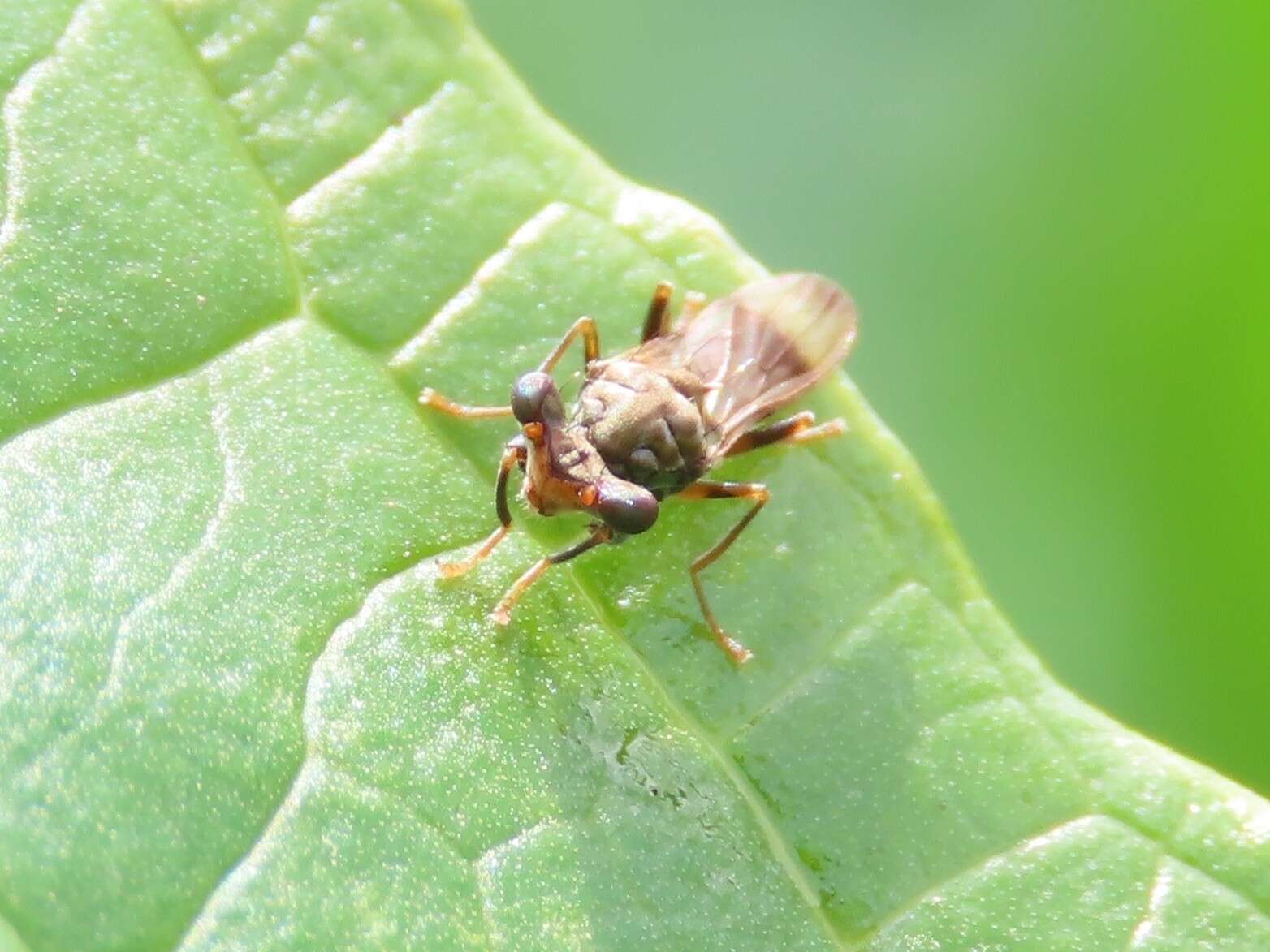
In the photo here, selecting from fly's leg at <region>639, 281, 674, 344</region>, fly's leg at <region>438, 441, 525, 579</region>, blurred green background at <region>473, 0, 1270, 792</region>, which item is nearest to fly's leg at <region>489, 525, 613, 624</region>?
fly's leg at <region>438, 441, 525, 579</region>

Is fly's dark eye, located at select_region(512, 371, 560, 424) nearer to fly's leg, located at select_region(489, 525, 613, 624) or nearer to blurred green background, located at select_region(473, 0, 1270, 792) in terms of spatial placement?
fly's leg, located at select_region(489, 525, 613, 624)

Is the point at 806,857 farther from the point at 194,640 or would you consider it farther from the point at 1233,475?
the point at 1233,475

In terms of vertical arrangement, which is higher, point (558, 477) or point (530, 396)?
point (530, 396)

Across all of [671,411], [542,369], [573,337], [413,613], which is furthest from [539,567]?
[671,411]

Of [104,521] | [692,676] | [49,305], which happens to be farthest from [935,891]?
[49,305]

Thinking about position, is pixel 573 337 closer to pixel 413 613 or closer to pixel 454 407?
pixel 454 407

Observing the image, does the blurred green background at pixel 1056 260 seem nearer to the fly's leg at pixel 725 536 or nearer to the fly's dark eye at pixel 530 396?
the fly's leg at pixel 725 536
